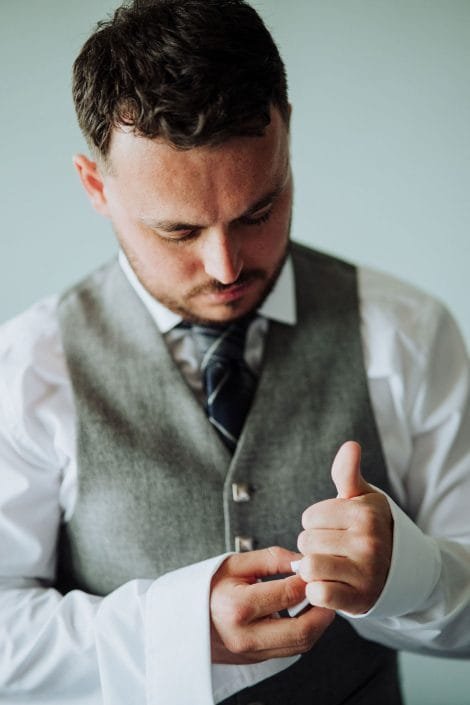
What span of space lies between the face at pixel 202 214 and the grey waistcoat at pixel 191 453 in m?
0.10

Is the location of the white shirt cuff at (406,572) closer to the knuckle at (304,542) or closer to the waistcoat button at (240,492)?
the knuckle at (304,542)

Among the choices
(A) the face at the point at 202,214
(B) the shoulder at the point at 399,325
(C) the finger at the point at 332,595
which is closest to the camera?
(C) the finger at the point at 332,595

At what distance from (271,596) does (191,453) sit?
25 cm

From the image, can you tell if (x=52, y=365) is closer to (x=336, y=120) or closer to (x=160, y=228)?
(x=160, y=228)

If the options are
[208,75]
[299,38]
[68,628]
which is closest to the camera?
[208,75]

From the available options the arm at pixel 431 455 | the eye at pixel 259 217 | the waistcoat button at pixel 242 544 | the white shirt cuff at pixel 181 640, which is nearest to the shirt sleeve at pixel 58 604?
the white shirt cuff at pixel 181 640

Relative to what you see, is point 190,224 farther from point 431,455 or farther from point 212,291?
point 431,455

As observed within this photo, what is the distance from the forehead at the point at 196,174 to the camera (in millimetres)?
965

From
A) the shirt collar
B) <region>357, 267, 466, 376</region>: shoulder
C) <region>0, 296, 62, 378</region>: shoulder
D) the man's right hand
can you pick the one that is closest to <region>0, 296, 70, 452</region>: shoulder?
<region>0, 296, 62, 378</region>: shoulder

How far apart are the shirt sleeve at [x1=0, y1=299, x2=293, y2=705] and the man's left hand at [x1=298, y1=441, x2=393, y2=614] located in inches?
5.7

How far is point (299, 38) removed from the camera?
1.59 meters

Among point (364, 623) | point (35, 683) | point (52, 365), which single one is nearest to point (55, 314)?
point (52, 365)

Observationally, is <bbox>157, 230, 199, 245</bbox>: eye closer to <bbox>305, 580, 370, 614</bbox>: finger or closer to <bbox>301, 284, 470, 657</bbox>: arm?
<bbox>301, 284, 470, 657</bbox>: arm

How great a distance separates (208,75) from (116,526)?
59 cm
